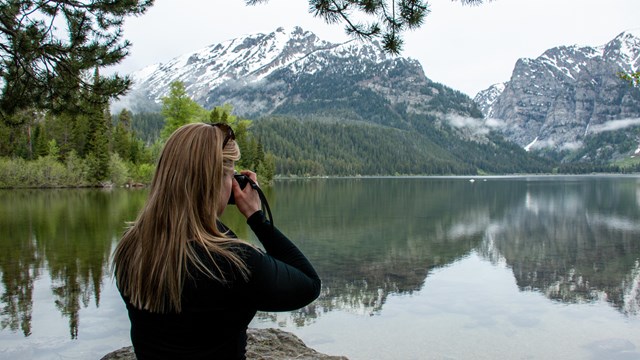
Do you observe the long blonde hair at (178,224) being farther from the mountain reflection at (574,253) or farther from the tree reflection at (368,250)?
the mountain reflection at (574,253)

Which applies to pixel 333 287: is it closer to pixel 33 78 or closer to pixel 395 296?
pixel 395 296

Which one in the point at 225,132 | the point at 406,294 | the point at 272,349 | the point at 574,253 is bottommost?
the point at 574,253

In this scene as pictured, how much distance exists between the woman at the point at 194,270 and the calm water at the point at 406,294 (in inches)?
305

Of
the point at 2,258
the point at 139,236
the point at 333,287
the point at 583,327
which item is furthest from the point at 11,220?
the point at 139,236

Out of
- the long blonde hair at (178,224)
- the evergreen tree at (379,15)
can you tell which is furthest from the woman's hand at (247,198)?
the evergreen tree at (379,15)

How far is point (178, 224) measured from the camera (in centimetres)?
224

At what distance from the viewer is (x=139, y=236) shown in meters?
2.36

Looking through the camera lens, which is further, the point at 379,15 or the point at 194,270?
the point at 379,15

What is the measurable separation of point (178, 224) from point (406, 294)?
1322 centimetres

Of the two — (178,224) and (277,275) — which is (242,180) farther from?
(277,275)

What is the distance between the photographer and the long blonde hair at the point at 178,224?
2215 mm

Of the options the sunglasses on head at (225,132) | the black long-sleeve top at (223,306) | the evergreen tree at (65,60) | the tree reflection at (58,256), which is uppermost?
the evergreen tree at (65,60)

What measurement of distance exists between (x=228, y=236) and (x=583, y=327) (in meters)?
12.2

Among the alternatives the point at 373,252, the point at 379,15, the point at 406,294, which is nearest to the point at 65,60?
the point at 379,15
